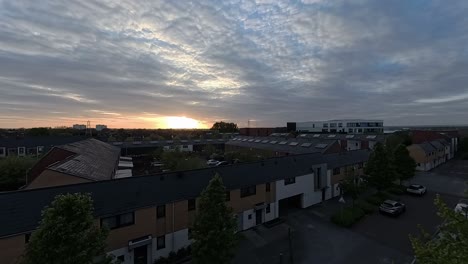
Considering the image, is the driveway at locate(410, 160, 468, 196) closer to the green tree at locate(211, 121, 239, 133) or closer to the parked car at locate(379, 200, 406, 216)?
the parked car at locate(379, 200, 406, 216)

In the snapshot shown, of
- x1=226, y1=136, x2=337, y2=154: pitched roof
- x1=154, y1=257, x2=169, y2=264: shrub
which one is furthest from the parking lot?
x1=226, y1=136, x2=337, y2=154: pitched roof

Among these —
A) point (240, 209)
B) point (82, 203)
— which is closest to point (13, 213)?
point (82, 203)

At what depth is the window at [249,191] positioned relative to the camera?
24.4 meters

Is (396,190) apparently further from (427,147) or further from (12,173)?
(12,173)

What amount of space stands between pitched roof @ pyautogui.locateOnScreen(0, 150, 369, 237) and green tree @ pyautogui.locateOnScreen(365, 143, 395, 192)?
32.3 feet

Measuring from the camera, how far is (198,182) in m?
22.0

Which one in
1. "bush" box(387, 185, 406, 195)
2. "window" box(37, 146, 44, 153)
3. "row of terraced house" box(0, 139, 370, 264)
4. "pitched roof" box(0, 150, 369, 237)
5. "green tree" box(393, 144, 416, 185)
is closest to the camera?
"pitched roof" box(0, 150, 369, 237)

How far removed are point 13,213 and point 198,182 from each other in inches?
517

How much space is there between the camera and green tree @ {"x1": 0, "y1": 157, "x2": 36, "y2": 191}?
36.1 metres

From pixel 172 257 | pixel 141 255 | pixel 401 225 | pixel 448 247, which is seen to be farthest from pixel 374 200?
pixel 141 255

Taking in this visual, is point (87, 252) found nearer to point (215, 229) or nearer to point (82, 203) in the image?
point (82, 203)

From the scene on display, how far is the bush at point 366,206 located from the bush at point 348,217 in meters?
0.99

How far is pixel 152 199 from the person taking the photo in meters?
18.7

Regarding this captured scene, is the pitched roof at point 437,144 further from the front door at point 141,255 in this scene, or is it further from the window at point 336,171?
the front door at point 141,255
